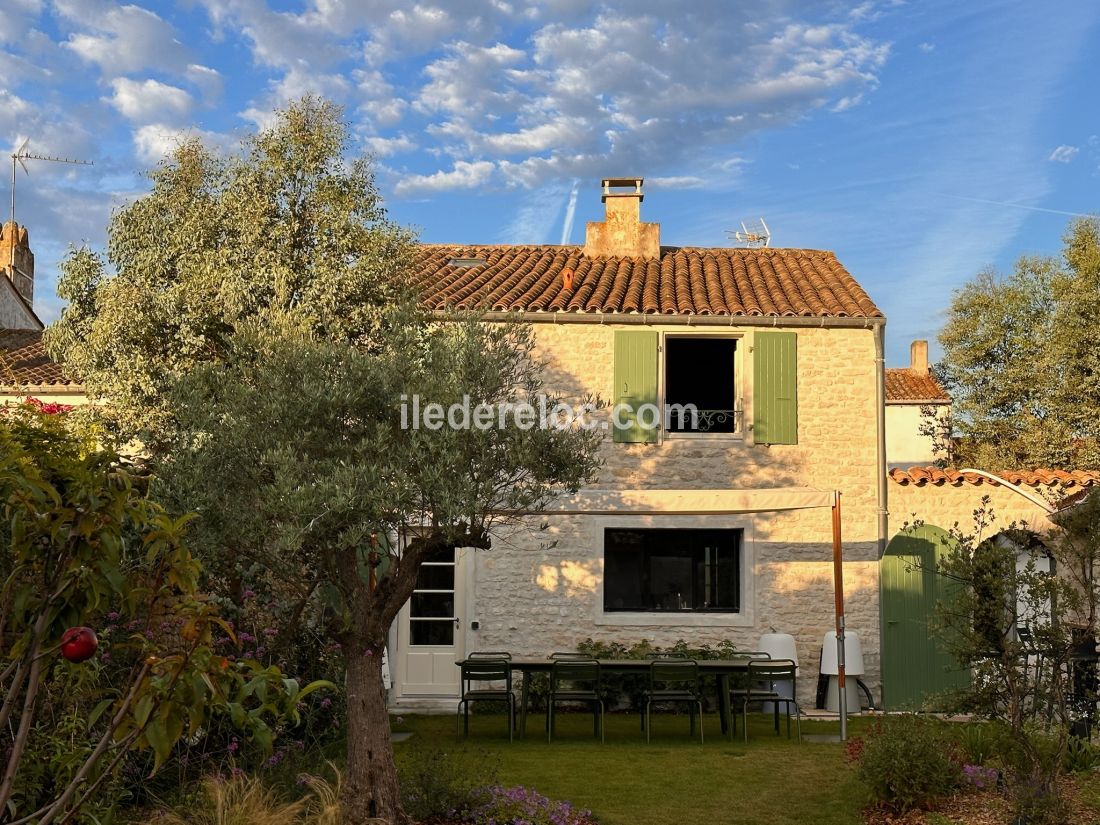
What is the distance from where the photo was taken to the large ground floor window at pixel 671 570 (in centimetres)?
1413

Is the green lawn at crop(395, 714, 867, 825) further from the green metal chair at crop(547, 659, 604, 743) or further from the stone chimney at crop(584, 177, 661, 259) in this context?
the stone chimney at crop(584, 177, 661, 259)

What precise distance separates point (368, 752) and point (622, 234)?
11335 millimetres

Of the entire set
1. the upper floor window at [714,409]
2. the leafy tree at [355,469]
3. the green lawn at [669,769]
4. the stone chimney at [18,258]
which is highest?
the stone chimney at [18,258]

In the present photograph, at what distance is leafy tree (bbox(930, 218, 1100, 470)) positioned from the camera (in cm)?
2130

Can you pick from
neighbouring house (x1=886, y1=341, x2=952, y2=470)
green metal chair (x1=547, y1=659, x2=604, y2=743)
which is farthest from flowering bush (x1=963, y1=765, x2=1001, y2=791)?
neighbouring house (x1=886, y1=341, x2=952, y2=470)

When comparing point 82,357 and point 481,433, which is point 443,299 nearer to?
point 82,357

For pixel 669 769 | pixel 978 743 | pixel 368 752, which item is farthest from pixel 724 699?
pixel 368 752

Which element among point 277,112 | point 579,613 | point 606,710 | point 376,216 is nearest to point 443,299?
point 376,216

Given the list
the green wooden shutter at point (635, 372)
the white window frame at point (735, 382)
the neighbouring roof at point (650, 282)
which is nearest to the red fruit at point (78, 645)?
the neighbouring roof at point (650, 282)

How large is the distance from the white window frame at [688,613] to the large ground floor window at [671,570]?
Answer: 0.18m

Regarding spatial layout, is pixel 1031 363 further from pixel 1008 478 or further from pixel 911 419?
pixel 1008 478

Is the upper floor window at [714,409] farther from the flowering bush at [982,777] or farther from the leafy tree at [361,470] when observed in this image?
the flowering bush at [982,777]

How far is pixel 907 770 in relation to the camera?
7.43m

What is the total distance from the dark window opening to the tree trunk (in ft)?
24.9
